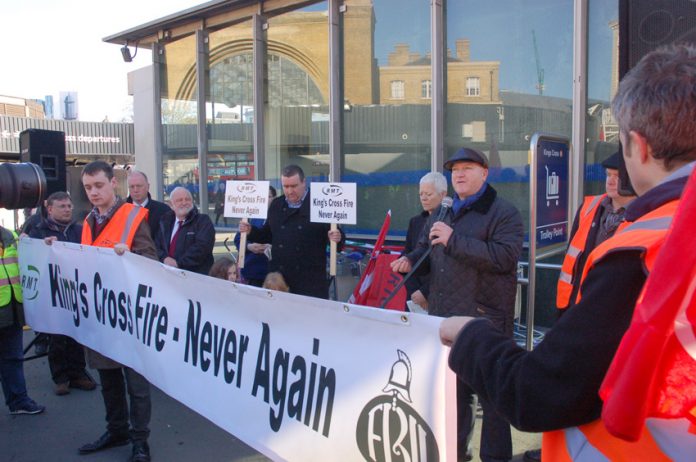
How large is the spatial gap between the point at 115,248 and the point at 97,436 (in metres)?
1.64

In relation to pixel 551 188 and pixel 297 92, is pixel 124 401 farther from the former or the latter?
pixel 297 92

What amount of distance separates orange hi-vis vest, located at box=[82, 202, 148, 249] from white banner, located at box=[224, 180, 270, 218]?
1265mm

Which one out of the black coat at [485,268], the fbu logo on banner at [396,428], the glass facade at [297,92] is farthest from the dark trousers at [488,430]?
the glass facade at [297,92]

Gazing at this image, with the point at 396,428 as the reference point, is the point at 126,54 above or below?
above

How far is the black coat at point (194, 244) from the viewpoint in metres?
5.18

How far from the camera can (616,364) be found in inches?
40.4

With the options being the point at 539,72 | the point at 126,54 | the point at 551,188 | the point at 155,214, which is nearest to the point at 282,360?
the point at 551,188

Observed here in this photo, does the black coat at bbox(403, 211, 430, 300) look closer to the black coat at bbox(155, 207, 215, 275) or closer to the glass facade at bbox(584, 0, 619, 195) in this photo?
the black coat at bbox(155, 207, 215, 275)

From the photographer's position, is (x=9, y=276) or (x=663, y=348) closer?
(x=663, y=348)

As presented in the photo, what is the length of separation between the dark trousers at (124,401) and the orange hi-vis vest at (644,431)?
329 cm

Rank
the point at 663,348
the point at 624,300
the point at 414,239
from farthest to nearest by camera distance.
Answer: the point at 414,239, the point at 624,300, the point at 663,348

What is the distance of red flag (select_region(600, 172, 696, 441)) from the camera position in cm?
94

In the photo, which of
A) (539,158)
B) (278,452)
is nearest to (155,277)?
(278,452)

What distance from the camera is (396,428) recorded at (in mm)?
2084
